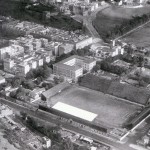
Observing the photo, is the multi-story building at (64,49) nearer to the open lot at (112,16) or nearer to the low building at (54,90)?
the low building at (54,90)

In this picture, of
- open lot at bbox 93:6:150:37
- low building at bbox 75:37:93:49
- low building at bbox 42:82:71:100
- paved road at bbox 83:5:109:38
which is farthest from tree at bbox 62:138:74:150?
open lot at bbox 93:6:150:37

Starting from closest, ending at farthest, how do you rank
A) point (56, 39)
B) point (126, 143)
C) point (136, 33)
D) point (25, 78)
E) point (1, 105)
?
point (126, 143)
point (1, 105)
point (25, 78)
point (56, 39)
point (136, 33)

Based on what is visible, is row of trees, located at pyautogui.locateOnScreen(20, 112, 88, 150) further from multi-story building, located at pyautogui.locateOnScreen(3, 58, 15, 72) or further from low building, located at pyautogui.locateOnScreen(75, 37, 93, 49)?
low building, located at pyautogui.locateOnScreen(75, 37, 93, 49)

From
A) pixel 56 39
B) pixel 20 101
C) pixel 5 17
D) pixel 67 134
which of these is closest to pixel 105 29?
pixel 56 39

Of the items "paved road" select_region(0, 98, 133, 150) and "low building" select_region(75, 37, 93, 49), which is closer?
"paved road" select_region(0, 98, 133, 150)

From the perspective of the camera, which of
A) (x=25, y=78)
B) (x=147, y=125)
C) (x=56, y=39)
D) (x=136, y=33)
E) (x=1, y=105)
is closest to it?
(x=147, y=125)

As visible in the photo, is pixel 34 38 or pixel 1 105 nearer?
pixel 1 105

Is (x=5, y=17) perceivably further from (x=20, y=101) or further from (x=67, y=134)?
(x=67, y=134)

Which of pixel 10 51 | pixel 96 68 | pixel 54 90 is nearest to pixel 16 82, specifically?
pixel 54 90
